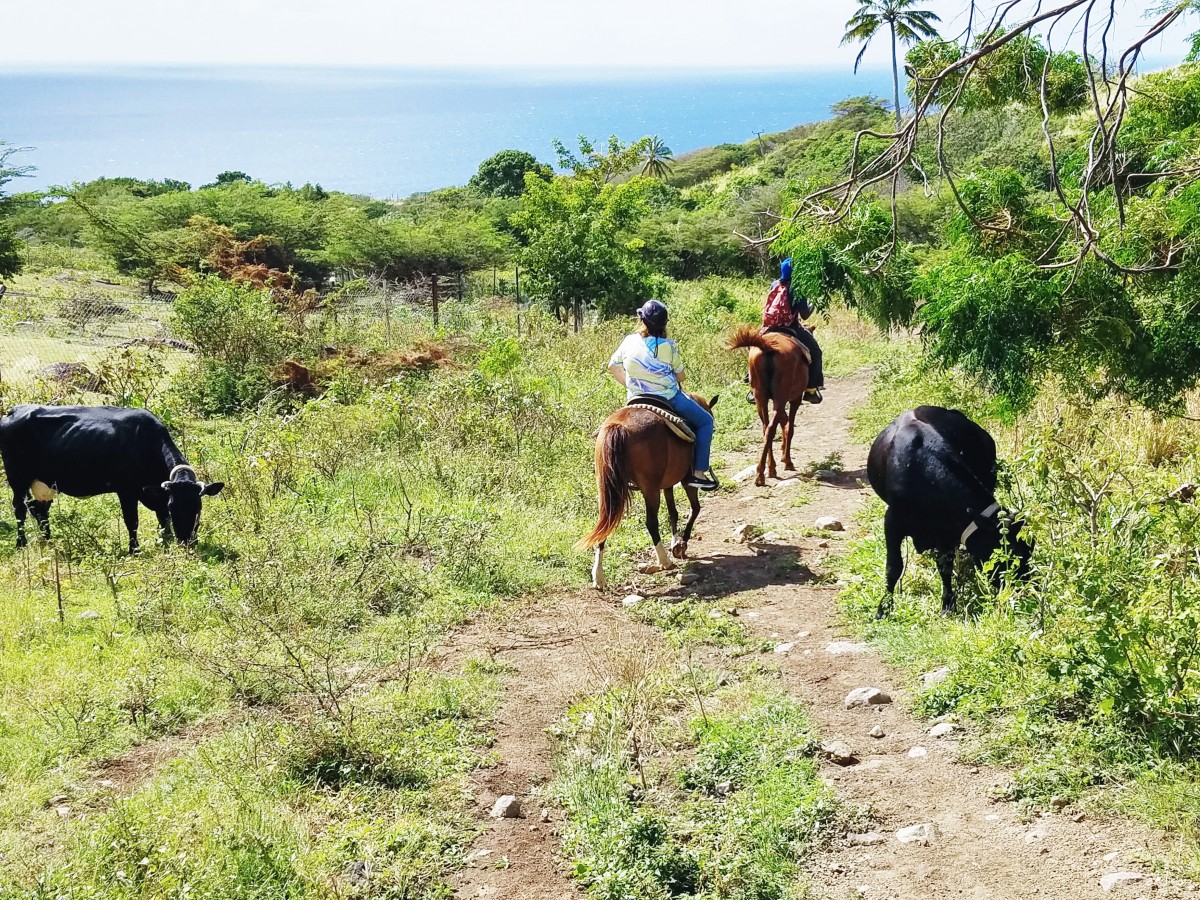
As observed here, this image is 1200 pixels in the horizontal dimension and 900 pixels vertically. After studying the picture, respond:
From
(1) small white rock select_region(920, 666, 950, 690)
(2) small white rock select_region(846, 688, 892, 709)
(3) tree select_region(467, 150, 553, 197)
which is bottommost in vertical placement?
(2) small white rock select_region(846, 688, 892, 709)

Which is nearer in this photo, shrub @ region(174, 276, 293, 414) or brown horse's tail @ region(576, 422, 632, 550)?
brown horse's tail @ region(576, 422, 632, 550)

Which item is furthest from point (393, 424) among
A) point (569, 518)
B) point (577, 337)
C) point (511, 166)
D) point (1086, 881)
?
point (511, 166)

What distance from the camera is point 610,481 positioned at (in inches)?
318

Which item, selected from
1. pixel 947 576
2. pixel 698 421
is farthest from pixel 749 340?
pixel 947 576

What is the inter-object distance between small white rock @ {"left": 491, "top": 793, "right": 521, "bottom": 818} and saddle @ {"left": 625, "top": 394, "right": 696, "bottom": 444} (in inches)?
163

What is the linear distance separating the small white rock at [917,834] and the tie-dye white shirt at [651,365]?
4.75m

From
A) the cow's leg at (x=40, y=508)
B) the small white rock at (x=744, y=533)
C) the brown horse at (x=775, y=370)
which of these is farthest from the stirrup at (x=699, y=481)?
the cow's leg at (x=40, y=508)

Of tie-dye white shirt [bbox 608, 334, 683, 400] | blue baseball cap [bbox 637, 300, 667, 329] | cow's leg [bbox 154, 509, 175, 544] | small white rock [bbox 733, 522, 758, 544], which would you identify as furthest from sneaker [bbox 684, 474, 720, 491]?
cow's leg [bbox 154, 509, 175, 544]

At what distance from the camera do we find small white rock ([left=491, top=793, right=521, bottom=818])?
4.87 m

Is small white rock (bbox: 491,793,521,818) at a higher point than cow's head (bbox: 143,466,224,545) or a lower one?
lower

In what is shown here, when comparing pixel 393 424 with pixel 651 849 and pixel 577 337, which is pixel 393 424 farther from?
pixel 651 849

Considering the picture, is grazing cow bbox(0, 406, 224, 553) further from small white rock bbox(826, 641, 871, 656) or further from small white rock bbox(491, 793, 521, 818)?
small white rock bbox(826, 641, 871, 656)

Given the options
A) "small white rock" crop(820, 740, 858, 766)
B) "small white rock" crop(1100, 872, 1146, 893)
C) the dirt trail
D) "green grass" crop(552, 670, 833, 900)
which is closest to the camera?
"small white rock" crop(1100, 872, 1146, 893)

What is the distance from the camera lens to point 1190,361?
6941 millimetres
